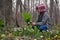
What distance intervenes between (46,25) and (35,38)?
4.49ft

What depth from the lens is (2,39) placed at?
11.5 ft

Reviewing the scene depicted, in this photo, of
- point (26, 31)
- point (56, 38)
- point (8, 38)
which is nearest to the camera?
point (8, 38)

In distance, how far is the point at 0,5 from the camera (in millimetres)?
7836

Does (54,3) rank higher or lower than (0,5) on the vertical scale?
lower

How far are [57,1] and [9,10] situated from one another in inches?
438

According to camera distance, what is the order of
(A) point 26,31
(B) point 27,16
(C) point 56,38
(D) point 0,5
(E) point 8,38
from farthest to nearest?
(D) point 0,5, (B) point 27,16, (A) point 26,31, (C) point 56,38, (E) point 8,38

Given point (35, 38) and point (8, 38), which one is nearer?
point (8, 38)

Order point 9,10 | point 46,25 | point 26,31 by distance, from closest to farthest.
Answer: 1. point 26,31
2. point 46,25
3. point 9,10

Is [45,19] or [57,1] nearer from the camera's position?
[45,19]

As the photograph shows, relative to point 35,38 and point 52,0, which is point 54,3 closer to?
point 52,0

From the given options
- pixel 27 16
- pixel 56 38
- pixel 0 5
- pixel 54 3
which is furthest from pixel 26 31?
pixel 54 3

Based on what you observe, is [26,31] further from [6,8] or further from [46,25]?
[6,8]

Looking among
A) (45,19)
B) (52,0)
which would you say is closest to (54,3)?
(52,0)

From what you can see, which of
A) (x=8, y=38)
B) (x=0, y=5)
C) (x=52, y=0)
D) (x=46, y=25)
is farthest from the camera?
(x=52, y=0)
